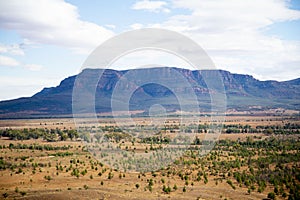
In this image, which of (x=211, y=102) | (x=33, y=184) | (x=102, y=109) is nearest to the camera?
(x=33, y=184)

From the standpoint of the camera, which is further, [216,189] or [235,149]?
[235,149]

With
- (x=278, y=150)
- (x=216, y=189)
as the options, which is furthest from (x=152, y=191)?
(x=278, y=150)

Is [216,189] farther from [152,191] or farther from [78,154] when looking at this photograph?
[78,154]

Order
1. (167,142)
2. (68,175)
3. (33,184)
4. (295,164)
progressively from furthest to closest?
(167,142) → (295,164) → (68,175) → (33,184)

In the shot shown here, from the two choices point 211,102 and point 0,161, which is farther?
point 211,102

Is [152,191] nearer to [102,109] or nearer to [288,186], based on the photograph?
[288,186]

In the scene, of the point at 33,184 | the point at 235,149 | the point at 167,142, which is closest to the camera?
the point at 33,184

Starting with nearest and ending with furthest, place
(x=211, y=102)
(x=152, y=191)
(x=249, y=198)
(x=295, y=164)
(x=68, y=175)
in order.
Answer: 1. (x=249, y=198)
2. (x=152, y=191)
3. (x=68, y=175)
4. (x=295, y=164)
5. (x=211, y=102)

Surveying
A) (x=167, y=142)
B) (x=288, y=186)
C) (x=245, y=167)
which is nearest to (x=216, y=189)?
(x=288, y=186)

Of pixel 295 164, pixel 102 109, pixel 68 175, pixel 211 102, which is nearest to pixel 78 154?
pixel 68 175
